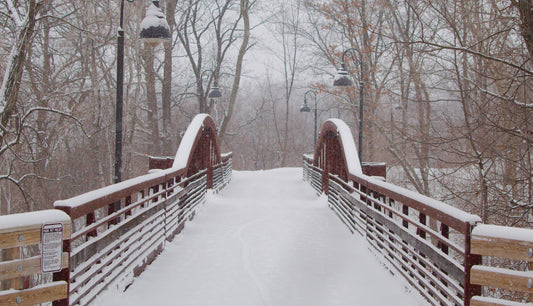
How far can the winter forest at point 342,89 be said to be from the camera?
848 cm

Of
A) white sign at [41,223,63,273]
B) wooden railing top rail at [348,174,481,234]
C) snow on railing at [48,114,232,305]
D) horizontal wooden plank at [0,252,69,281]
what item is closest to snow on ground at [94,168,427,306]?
snow on railing at [48,114,232,305]

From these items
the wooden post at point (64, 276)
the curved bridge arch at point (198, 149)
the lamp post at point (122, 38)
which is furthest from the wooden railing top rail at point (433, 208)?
the lamp post at point (122, 38)

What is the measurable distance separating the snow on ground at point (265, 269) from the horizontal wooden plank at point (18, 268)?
1367 mm

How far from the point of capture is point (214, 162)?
15.0 meters

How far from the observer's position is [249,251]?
22.3 ft

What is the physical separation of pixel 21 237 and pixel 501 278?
3010 mm

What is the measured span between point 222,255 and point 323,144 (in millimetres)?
8977

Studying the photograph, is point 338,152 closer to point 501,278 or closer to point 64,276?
point 501,278

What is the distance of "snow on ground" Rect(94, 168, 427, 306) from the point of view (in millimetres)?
4902

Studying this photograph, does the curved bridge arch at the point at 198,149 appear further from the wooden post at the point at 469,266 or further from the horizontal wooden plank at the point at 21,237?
the wooden post at the point at 469,266

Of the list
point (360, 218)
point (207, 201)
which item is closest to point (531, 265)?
point (360, 218)

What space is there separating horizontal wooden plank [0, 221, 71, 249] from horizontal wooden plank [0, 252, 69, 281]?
0.10 m

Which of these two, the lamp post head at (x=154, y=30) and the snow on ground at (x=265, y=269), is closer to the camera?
the snow on ground at (x=265, y=269)

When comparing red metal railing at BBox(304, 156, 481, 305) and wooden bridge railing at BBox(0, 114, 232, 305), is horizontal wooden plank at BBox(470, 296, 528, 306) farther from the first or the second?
wooden bridge railing at BBox(0, 114, 232, 305)
